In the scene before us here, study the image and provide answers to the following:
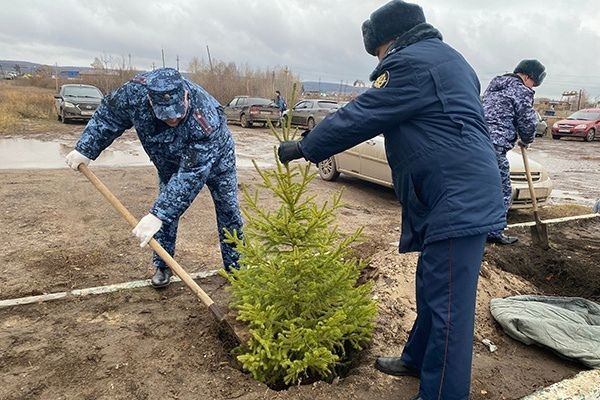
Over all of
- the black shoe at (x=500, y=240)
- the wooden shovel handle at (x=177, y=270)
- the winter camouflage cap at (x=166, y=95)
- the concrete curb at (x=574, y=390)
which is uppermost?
the winter camouflage cap at (x=166, y=95)

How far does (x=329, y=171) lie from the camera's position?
938 centimetres

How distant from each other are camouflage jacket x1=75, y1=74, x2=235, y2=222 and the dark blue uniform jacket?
1318 millimetres

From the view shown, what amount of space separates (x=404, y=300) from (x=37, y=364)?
8.14 ft

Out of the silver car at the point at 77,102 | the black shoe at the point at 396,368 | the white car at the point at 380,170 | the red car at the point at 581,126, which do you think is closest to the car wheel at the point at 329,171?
the white car at the point at 380,170

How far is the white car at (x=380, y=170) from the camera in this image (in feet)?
23.0

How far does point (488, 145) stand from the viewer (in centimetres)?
223

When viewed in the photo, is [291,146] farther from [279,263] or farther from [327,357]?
[327,357]

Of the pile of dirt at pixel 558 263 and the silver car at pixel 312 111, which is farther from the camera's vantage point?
the silver car at pixel 312 111

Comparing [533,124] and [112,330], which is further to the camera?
[533,124]

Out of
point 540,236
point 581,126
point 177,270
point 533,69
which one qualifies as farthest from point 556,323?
point 581,126

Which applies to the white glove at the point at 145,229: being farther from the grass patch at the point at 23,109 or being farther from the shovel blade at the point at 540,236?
the grass patch at the point at 23,109

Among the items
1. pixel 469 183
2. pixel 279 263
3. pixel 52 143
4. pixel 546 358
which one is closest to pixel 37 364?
pixel 279 263

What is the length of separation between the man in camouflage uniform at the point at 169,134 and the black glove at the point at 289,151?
981 millimetres

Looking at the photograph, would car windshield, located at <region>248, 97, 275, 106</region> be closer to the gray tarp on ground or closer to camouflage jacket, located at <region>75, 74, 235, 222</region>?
camouflage jacket, located at <region>75, 74, 235, 222</region>
